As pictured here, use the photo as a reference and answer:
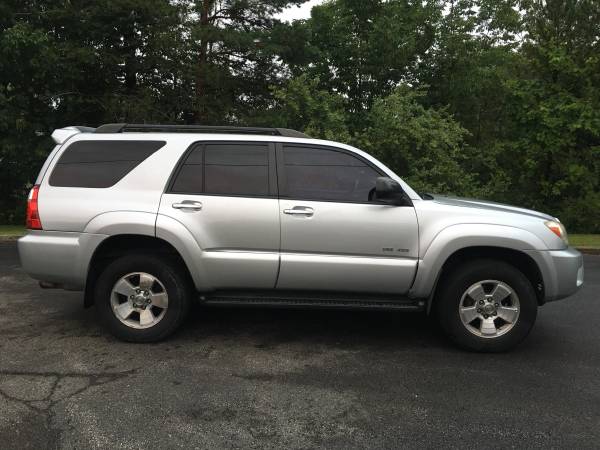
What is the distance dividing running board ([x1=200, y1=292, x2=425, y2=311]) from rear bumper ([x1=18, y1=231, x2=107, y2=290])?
40.5 inches

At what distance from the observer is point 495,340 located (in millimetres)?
4324

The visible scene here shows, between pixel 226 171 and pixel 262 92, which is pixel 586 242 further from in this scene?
pixel 262 92

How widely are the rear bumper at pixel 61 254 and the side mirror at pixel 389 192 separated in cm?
231

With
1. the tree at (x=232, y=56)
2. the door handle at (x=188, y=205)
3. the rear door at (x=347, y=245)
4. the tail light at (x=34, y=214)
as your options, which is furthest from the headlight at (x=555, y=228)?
the tree at (x=232, y=56)

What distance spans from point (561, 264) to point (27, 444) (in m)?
4.05

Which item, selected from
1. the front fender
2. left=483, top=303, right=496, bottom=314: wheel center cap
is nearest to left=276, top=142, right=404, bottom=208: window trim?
the front fender

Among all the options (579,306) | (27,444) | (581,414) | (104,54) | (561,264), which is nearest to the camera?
(27,444)

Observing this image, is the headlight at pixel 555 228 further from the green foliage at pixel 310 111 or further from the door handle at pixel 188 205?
the green foliage at pixel 310 111

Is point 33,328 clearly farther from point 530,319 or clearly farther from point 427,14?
point 427,14

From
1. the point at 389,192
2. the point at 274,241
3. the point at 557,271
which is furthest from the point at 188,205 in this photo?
the point at 557,271

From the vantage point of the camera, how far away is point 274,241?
4301mm

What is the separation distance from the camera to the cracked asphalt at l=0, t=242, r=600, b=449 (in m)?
2.97

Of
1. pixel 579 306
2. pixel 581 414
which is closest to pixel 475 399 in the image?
pixel 581 414

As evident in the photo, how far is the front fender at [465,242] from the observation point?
4219 millimetres
